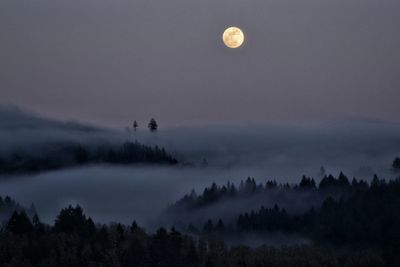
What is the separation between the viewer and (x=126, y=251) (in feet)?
511

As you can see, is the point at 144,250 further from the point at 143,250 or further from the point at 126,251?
the point at 126,251

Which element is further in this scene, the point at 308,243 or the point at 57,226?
the point at 308,243

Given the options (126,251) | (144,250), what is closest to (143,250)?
(144,250)

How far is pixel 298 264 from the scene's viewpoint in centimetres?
16412

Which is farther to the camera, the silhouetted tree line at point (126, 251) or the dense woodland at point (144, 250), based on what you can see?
the dense woodland at point (144, 250)

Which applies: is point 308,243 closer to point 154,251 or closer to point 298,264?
point 298,264

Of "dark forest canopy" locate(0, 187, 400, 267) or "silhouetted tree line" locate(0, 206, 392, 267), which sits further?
"dark forest canopy" locate(0, 187, 400, 267)

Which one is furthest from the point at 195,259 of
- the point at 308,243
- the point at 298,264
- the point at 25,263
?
the point at 308,243

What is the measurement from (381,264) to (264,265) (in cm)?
2302

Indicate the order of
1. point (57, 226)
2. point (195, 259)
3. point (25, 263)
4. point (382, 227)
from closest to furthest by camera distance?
point (25, 263) → point (195, 259) → point (57, 226) → point (382, 227)

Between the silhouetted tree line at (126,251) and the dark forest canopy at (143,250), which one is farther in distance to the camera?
the dark forest canopy at (143,250)

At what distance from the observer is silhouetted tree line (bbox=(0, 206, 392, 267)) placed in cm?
15250

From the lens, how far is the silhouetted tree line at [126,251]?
152 metres

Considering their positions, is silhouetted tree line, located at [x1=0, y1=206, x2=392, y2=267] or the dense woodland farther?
the dense woodland
